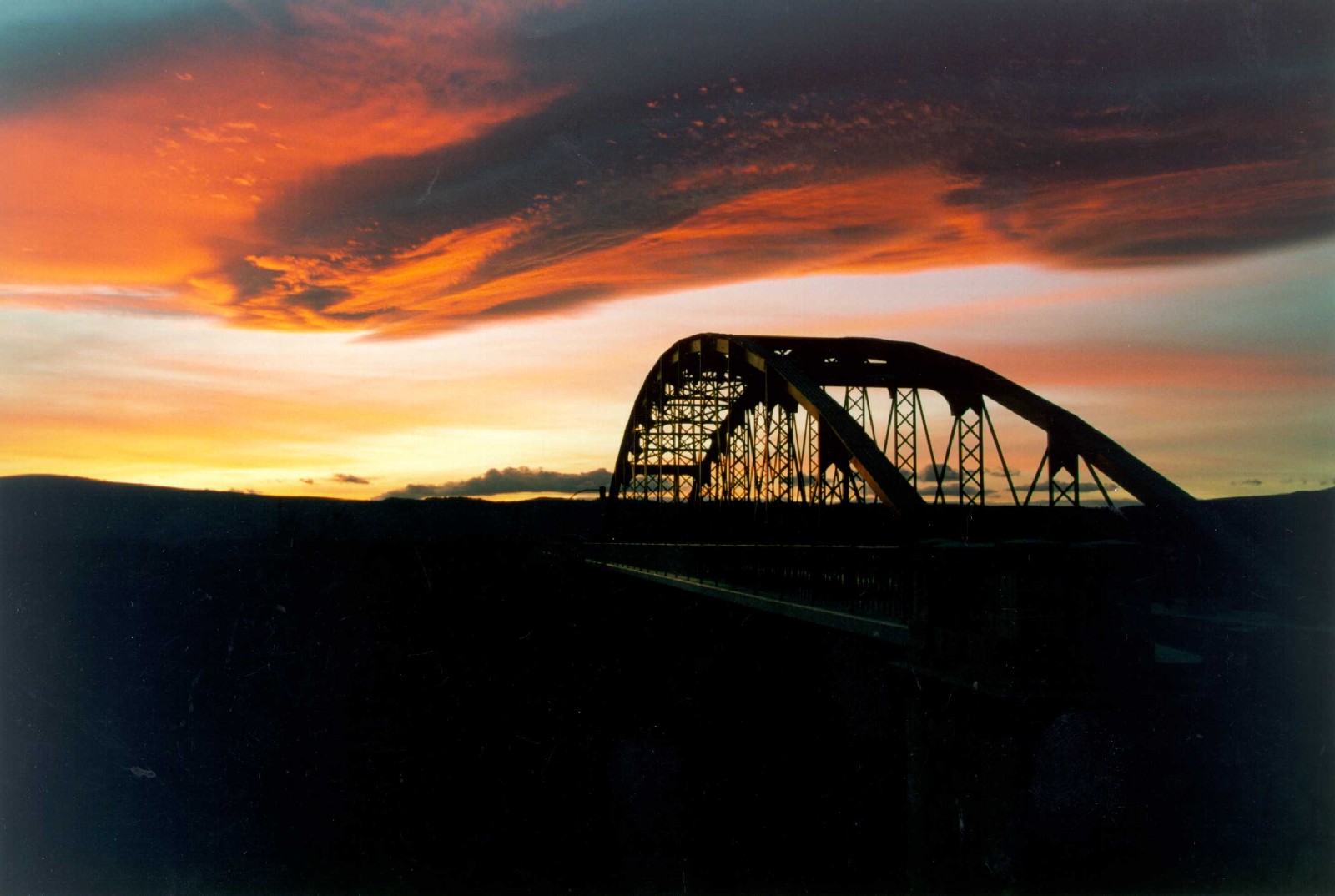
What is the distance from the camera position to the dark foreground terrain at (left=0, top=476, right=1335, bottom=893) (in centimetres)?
1205

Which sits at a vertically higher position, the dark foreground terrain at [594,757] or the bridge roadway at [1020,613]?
the bridge roadway at [1020,613]

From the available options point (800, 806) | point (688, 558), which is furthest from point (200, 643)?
point (800, 806)

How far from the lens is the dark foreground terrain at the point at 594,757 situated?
12055 millimetres

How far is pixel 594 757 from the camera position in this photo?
34906 mm

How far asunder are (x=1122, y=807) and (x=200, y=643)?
198ft

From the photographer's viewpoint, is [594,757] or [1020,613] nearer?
[1020,613]

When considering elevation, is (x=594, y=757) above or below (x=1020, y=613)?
below

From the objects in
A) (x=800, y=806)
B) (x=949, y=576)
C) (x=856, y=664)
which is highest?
(x=949, y=576)

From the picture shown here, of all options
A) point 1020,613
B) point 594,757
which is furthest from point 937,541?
point 594,757

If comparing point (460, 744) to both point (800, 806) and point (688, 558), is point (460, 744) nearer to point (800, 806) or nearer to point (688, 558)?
point (688, 558)

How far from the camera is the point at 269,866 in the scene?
30.8 metres

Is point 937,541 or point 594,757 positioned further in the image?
point 594,757

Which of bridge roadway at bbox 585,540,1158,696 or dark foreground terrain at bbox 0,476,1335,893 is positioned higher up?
bridge roadway at bbox 585,540,1158,696

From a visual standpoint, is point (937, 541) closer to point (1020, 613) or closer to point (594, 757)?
point (1020, 613)
